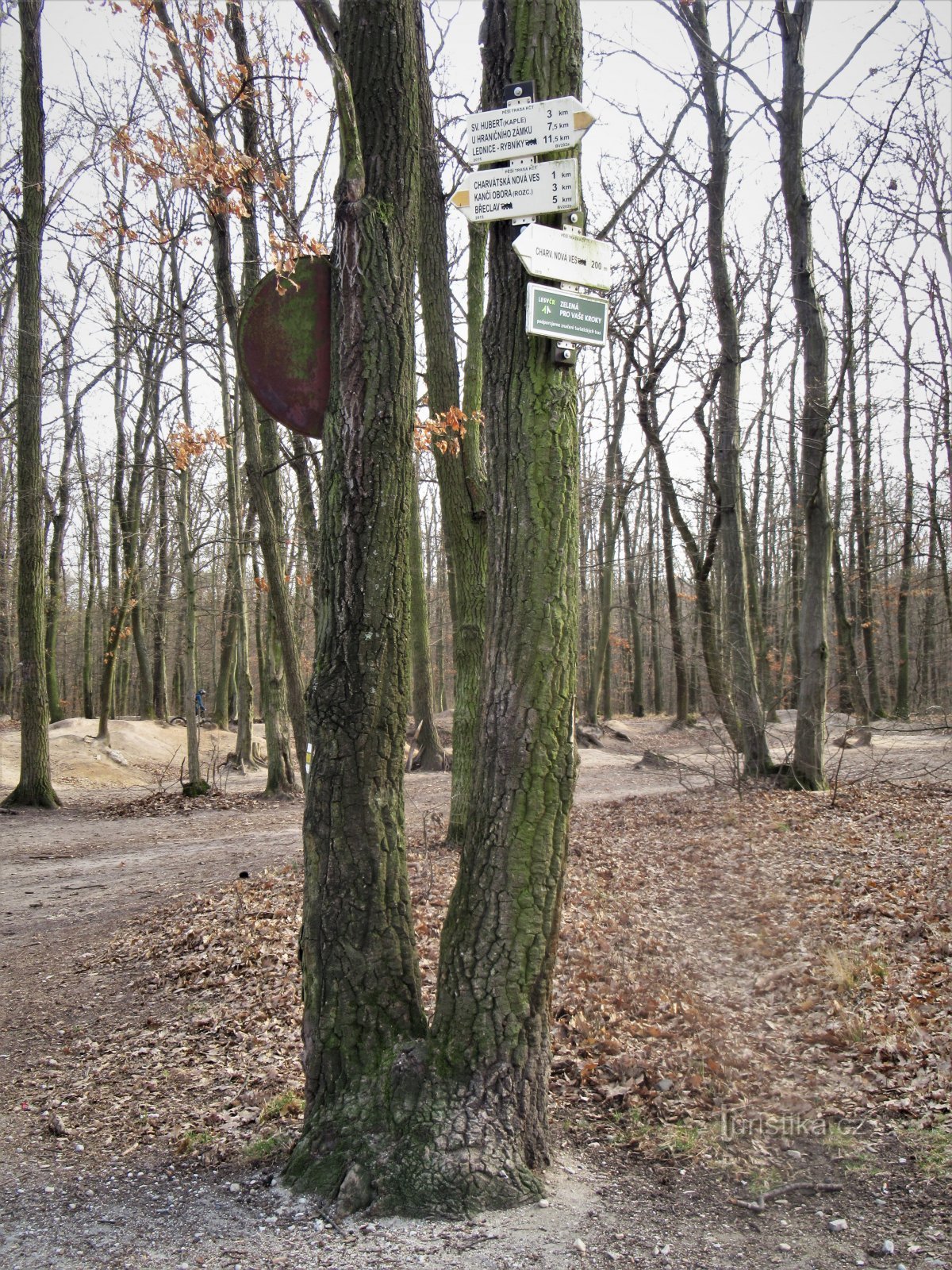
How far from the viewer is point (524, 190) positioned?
3410 millimetres

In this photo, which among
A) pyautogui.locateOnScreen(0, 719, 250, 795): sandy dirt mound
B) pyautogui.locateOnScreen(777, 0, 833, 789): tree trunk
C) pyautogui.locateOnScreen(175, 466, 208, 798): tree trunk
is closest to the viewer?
pyautogui.locateOnScreen(777, 0, 833, 789): tree trunk

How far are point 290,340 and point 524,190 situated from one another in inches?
46.7

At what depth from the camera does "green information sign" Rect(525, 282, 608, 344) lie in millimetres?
3350

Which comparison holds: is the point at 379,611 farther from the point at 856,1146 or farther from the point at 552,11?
the point at 856,1146

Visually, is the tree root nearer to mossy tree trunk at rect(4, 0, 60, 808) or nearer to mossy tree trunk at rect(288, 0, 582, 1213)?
mossy tree trunk at rect(288, 0, 582, 1213)

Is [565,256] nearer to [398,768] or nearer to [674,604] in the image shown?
[398,768]

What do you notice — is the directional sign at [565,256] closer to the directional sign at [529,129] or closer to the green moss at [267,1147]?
the directional sign at [529,129]

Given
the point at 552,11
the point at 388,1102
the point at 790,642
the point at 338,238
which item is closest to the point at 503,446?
the point at 338,238

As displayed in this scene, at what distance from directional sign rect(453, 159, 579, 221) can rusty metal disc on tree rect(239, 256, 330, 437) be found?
2.64 ft

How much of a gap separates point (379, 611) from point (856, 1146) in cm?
292

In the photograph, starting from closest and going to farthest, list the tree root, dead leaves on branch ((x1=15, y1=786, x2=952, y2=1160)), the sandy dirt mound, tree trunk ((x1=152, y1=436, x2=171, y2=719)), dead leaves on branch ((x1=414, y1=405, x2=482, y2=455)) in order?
the tree root, dead leaves on branch ((x1=15, y1=786, x2=952, y2=1160)), dead leaves on branch ((x1=414, y1=405, x2=482, y2=455)), the sandy dirt mound, tree trunk ((x1=152, y1=436, x2=171, y2=719))

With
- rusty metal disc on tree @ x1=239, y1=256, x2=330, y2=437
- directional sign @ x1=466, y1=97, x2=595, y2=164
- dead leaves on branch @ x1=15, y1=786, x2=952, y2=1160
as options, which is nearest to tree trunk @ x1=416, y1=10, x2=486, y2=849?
dead leaves on branch @ x1=15, y1=786, x2=952, y2=1160

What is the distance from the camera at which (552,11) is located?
11.4ft

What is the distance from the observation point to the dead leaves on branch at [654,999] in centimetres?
414
